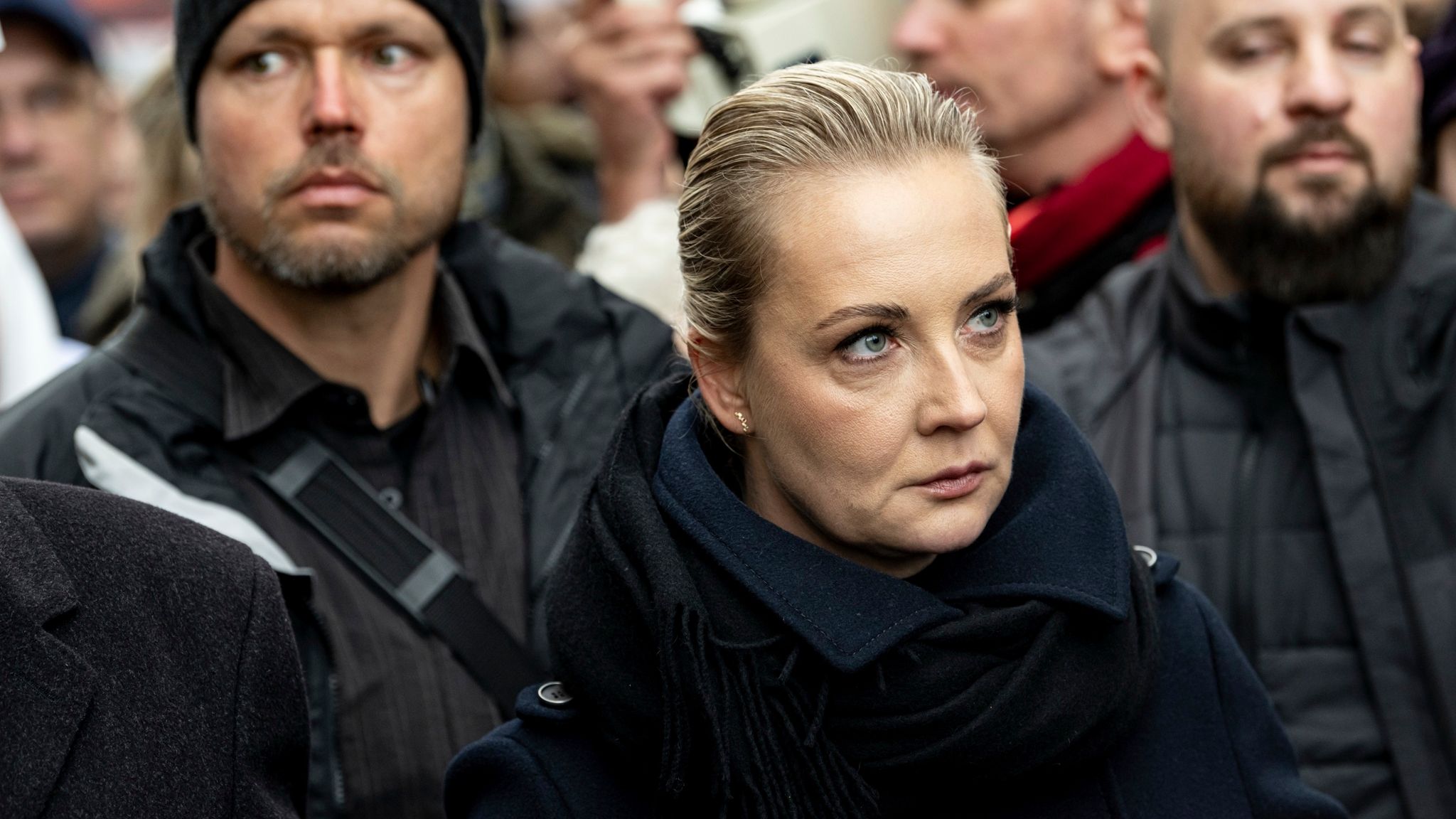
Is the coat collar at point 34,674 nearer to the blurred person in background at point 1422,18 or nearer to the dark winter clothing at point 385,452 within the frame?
the dark winter clothing at point 385,452

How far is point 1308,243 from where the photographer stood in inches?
143

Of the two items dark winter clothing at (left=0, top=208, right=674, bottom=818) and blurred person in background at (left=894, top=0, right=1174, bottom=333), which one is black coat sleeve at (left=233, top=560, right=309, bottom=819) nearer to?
dark winter clothing at (left=0, top=208, right=674, bottom=818)

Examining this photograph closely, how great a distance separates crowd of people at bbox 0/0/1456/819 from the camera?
236 cm

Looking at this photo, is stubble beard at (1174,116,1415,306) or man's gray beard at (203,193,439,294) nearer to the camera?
man's gray beard at (203,193,439,294)

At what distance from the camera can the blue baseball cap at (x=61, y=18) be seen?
210 inches

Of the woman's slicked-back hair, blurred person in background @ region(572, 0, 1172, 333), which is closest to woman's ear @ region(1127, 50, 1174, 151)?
blurred person in background @ region(572, 0, 1172, 333)

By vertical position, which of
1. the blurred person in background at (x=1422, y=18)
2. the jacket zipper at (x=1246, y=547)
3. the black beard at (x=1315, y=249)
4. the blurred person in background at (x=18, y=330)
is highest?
the blurred person in background at (x=18, y=330)

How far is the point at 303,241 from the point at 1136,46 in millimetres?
2380

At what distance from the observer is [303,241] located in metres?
3.39

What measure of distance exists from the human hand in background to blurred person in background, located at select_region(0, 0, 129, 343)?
1598 millimetres

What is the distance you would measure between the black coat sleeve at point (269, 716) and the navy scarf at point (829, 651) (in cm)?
36

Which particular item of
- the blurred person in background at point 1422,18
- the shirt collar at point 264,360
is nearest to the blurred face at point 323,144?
the shirt collar at point 264,360

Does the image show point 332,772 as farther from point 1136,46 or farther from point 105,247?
point 105,247

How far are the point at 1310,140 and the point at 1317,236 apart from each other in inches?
7.7
